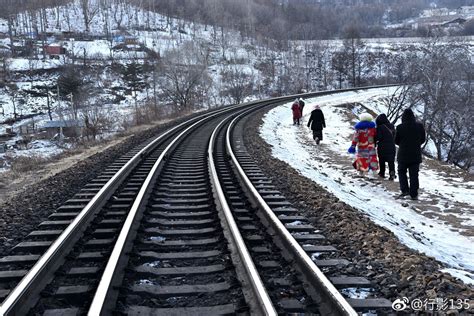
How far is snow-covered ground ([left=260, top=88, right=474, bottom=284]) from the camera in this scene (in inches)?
251

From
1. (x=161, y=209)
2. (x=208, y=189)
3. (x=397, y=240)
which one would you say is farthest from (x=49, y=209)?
(x=397, y=240)

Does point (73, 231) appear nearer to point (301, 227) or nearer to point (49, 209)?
point (49, 209)

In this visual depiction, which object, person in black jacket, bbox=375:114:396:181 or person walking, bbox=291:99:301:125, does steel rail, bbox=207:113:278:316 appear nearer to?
person in black jacket, bbox=375:114:396:181

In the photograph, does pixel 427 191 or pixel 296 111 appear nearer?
pixel 427 191

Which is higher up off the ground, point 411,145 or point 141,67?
point 141,67

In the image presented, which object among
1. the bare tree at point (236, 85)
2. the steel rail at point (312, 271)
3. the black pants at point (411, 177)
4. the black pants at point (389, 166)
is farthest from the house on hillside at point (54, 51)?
the steel rail at point (312, 271)

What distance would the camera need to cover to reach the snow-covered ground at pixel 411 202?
20.9ft

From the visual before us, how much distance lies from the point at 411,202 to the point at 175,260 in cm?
599

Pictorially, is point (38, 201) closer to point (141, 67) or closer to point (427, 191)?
point (427, 191)

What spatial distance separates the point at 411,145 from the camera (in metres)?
9.05

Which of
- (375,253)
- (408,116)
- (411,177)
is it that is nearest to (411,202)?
(411,177)

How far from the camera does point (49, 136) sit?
4603 centimetres

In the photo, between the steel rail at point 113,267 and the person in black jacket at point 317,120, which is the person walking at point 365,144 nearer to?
the person in black jacket at point 317,120

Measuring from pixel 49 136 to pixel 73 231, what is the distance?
44.3m
